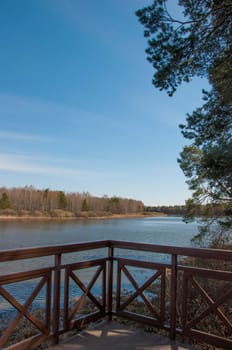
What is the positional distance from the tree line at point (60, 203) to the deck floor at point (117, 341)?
35406 mm

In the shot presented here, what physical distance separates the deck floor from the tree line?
3541 centimetres

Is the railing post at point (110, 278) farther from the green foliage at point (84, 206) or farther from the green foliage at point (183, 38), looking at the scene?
the green foliage at point (84, 206)

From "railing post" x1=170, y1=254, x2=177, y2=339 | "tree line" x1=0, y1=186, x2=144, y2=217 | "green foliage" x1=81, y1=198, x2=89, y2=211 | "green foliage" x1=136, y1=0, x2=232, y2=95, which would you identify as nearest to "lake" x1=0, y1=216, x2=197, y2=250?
"green foliage" x1=136, y1=0, x2=232, y2=95

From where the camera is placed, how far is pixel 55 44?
670 centimetres

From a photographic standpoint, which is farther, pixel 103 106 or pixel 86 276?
pixel 103 106

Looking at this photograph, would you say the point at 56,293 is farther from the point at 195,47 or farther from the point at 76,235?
the point at 76,235

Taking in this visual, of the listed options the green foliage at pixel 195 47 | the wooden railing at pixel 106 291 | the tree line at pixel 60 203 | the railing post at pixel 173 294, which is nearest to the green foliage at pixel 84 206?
the tree line at pixel 60 203

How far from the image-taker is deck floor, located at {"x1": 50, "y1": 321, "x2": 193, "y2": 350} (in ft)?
8.13

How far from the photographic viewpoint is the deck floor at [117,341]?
2.48 m

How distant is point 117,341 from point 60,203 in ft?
144

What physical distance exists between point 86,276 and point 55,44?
20.2 ft

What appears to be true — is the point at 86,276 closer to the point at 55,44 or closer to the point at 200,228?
the point at 200,228

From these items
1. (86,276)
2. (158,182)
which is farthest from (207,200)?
(158,182)

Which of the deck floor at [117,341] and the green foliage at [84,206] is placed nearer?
the deck floor at [117,341]
